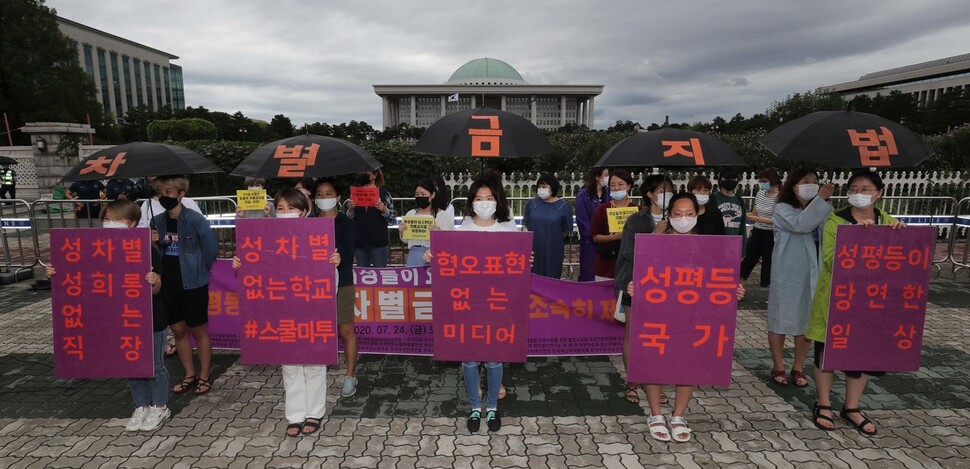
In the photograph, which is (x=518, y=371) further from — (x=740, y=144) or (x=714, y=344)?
(x=740, y=144)

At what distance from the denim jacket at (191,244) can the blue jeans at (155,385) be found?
47cm

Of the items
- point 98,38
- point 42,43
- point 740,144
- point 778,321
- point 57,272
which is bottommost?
point 778,321

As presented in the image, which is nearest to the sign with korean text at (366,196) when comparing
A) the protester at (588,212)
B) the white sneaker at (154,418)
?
the protester at (588,212)

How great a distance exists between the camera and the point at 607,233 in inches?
184

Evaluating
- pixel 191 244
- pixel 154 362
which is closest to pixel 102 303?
pixel 154 362

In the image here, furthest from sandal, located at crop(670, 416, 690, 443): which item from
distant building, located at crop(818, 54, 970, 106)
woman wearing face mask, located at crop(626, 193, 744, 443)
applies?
distant building, located at crop(818, 54, 970, 106)

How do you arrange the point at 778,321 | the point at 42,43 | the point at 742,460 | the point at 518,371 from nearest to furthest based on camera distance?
the point at 742,460, the point at 778,321, the point at 518,371, the point at 42,43

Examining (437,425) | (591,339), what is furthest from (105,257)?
(591,339)

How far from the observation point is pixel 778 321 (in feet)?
13.6

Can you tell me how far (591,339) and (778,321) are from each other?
1555mm

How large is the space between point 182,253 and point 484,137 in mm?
2508

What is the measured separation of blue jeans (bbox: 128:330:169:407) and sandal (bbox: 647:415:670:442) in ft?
11.7

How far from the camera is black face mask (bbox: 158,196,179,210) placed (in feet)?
12.9

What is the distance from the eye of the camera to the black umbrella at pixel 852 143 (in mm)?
3295
